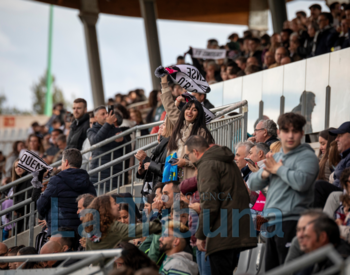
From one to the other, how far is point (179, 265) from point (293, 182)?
4.66ft

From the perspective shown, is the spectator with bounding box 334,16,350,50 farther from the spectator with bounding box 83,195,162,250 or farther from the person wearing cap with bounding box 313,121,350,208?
the spectator with bounding box 83,195,162,250

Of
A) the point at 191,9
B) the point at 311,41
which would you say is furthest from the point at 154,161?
the point at 191,9

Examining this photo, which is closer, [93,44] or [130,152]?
[130,152]

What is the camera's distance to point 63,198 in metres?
6.59

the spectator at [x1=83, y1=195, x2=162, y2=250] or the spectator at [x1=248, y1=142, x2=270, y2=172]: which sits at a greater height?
the spectator at [x1=248, y1=142, x2=270, y2=172]

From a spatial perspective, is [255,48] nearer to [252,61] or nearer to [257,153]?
[252,61]

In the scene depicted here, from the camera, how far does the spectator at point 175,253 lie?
5.04 m

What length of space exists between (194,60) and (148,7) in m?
8.14

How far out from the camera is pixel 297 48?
36.5 feet

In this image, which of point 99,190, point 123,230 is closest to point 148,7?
point 99,190

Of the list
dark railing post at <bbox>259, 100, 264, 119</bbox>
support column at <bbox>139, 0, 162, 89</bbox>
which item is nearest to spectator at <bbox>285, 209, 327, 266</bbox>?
dark railing post at <bbox>259, 100, 264, 119</bbox>

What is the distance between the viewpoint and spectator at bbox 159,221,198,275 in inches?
198

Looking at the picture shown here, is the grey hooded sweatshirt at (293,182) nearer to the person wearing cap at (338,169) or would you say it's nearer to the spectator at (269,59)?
the person wearing cap at (338,169)

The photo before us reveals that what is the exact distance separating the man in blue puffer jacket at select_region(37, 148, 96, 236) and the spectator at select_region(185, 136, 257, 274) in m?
2.16
